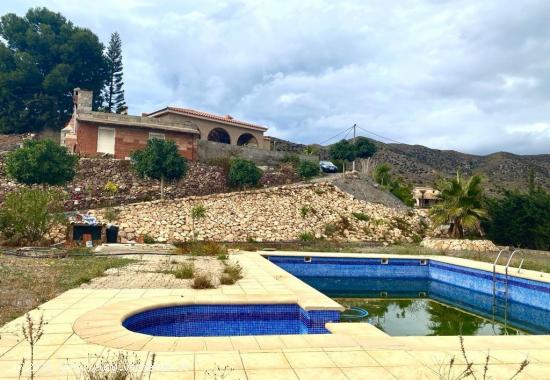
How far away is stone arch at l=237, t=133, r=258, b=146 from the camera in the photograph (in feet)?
132

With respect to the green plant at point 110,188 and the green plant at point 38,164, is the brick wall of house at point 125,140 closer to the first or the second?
the green plant at point 110,188

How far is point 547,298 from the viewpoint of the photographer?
10922mm

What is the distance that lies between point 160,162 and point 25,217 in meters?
9.08

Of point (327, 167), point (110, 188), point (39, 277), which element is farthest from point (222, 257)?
point (327, 167)

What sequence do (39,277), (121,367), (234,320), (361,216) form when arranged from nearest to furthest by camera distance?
(121,367) → (234,320) → (39,277) → (361,216)

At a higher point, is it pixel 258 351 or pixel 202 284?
pixel 202 284

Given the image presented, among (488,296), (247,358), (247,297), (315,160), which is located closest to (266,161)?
(315,160)

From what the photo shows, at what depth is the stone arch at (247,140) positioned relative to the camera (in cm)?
4009

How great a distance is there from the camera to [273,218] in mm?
24234

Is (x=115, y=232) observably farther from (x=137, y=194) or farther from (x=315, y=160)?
(x=315, y=160)

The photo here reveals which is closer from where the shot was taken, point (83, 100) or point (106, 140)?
point (106, 140)

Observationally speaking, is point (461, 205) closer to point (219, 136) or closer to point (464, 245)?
point (464, 245)

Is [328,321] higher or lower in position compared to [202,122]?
lower

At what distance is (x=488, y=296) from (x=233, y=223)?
45.2ft
